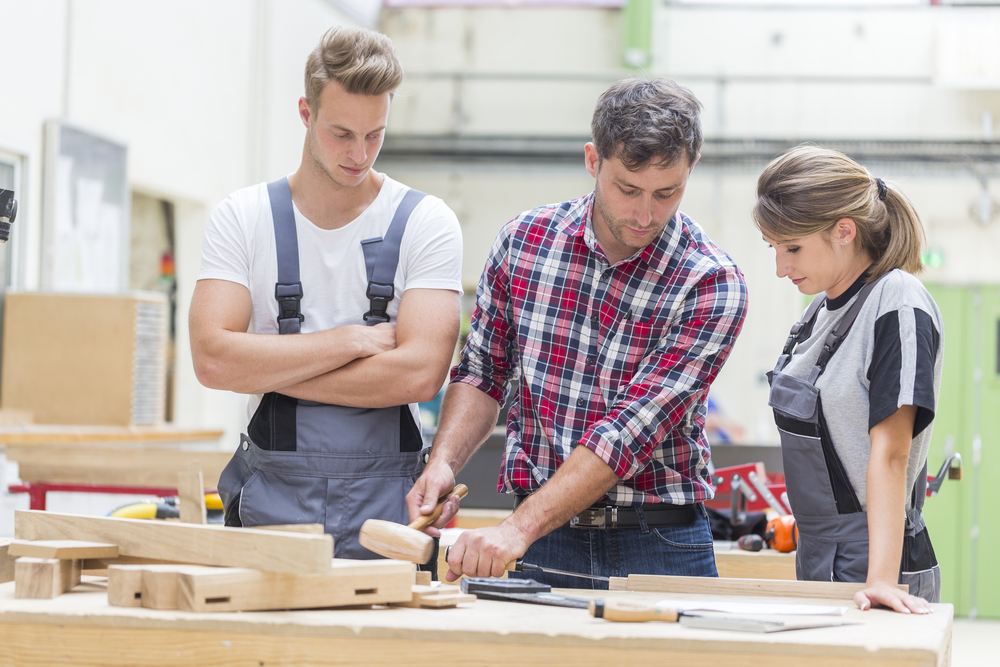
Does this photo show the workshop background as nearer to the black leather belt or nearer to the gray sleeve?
the black leather belt

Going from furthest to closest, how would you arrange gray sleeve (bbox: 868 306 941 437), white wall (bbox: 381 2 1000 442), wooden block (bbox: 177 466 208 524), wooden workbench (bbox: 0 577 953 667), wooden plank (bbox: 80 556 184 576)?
1. white wall (bbox: 381 2 1000 442)
2. wooden block (bbox: 177 466 208 524)
3. gray sleeve (bbox: 868 306 941 437)
4. wooden plank (bbox: 80 556 184 576)
5. wooden workbench (bbox: 0 577 953 667)

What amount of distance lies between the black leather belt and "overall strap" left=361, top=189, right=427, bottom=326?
418 millimetres

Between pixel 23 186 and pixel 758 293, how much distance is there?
5547mm

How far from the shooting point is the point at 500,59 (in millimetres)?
8328

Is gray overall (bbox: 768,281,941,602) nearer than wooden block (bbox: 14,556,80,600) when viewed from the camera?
No

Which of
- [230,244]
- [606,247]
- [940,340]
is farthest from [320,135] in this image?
[940,340]

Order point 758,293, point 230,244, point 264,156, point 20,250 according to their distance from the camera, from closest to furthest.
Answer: point 230,244, point 20,250, point 264,156, point 758,293

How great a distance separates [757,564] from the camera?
2578mm

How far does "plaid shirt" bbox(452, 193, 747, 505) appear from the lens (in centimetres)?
166

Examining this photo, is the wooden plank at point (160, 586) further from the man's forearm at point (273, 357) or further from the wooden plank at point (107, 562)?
the man's forearm at point (273, 357)

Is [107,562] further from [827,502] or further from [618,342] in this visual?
[827,502]

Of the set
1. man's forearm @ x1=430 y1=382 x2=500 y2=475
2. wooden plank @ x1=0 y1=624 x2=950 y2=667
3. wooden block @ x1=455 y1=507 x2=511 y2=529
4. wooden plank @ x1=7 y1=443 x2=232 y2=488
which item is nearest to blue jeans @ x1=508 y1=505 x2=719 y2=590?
man's forearm @ x1=430 y1=382 x2=500 y2=475

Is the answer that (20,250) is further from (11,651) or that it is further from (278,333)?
(11,651)

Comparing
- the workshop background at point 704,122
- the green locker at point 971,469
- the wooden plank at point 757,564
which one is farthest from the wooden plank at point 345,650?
the green locker at point 971,469
